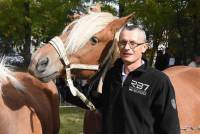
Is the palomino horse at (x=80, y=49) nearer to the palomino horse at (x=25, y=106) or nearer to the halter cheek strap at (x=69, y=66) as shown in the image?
the halter cheek strap at (x=69, y=66)

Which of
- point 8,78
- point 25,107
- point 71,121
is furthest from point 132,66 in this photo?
point 71,121

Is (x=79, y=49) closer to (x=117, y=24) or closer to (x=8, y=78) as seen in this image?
(x=117, y=24)

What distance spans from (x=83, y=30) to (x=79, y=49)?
0.53 feet

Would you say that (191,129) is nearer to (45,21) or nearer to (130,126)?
(130,126)

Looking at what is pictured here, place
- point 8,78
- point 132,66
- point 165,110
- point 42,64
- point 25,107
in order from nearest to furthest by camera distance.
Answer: point 165,110 < point 132,66 < point 42,64 < point 25,107 < point 8,78

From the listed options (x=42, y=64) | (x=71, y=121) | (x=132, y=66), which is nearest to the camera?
(x=132, y=66)

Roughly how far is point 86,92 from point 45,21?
51.5ft

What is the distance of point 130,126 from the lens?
3.11m

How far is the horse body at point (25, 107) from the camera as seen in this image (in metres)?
3.73

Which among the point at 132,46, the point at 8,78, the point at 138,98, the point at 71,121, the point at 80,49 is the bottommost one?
the point at 71,121

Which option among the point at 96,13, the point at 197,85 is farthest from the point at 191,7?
the point at 96,13

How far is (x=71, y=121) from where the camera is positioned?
962 cm

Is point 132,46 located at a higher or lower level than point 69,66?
higher

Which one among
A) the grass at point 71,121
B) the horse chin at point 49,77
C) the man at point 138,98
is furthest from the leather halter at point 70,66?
the grass at point 71,121
